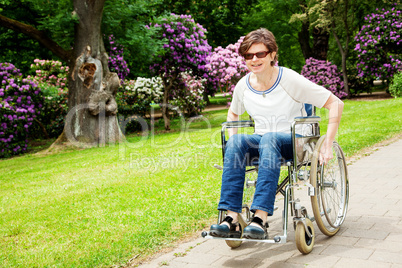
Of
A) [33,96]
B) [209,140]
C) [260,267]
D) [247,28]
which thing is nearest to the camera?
[260,267]

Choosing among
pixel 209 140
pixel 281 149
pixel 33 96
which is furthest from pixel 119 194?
pixel 33 96

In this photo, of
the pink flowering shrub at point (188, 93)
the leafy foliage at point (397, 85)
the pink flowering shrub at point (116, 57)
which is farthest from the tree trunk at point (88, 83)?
the leafy foliage at point (397, 85)

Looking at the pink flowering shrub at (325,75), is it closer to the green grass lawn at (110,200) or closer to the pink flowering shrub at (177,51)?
the pink flowering shrub at (177,51)

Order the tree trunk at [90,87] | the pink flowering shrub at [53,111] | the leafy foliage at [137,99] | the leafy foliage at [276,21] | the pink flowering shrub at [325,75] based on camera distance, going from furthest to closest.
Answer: the leafy foliage at [276,21] < the pink flowering shrub at [325,75] < the leafy foliage at [137,99] < the pink flowering shrub at [53,111] < the tree trunk at [90,87]

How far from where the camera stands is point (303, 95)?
11.5ft

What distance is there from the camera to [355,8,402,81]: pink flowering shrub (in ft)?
59.0

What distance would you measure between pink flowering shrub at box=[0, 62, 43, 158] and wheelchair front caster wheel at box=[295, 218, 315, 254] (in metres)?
10.2

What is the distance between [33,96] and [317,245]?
1148 cm

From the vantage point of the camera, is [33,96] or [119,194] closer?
[119,194]

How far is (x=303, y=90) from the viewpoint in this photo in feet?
11.4

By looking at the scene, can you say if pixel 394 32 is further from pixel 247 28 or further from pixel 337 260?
pixel 337 260

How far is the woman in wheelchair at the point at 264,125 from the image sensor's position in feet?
10.3

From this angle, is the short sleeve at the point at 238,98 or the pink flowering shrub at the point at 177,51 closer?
the short sleeve at the point at 238,98

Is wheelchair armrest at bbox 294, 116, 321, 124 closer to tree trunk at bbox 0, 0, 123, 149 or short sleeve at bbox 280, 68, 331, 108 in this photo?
short sleeve at bbox 280, 68, 331, 108
